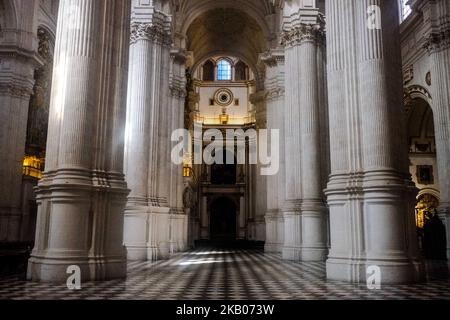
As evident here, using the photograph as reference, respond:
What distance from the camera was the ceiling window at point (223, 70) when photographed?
150 ft

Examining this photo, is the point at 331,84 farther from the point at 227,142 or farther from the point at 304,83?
the point at 227,142

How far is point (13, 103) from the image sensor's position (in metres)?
19.8

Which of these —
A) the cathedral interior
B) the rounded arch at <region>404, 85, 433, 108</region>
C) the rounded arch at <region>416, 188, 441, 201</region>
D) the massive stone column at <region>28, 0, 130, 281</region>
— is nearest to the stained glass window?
the cathedral interior

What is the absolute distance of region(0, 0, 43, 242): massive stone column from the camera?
19156 millimetres

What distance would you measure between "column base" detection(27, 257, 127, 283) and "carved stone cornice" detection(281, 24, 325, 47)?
10621mm

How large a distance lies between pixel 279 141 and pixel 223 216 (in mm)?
23327

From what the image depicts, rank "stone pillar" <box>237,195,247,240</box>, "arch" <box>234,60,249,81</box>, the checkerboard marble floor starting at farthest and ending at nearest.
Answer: "arch" <box>234,60,249,81</box>, "stone pillar" <box>237,195,247,240</box>, the checkerboard marble floor

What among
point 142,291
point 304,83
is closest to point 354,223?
point 142,291

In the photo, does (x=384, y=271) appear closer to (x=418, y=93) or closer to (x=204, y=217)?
(x=418, y=93)

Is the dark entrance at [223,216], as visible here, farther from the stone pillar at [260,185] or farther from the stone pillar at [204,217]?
the stone pillar at [260,185]

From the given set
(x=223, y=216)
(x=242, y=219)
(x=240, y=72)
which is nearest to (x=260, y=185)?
(x=242, y=219)

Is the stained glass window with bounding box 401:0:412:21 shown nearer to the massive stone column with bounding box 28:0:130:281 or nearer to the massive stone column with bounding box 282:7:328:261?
the massive stone column with bounding box 282:7:328:261

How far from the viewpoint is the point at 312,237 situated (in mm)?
14195

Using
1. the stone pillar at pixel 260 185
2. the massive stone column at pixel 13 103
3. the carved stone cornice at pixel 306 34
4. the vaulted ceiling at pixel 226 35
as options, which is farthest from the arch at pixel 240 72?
the carved stone cornice at pixel 306 34
